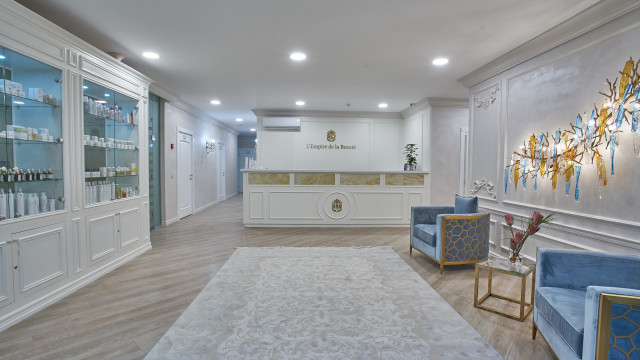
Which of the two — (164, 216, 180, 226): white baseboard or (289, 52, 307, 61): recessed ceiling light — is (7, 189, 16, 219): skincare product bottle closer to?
(289, 52, 307, 61): recessed ceiling light

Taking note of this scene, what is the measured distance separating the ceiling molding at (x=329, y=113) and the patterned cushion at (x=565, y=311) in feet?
21.5

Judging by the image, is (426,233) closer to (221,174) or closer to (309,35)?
(309,35)

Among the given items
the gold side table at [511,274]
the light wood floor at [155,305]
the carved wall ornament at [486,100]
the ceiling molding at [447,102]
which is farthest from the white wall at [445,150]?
the gold side table at [511,274]

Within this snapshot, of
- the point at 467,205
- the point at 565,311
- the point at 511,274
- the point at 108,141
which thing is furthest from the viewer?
the point at 467,205

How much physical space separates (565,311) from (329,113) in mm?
6940

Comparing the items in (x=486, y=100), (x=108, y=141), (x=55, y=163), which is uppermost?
(x=486, y=100)

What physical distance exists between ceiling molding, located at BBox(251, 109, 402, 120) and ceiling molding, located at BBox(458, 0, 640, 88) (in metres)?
3.71

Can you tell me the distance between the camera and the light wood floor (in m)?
2.21

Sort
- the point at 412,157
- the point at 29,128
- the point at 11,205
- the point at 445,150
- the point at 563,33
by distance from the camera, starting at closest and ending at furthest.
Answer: the point at 11,205
the point at 29,128
the point at 563,33
the point at 445,150
the point at 412,157

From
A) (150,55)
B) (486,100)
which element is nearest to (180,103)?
(150,55)

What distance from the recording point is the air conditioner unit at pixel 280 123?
315 inches

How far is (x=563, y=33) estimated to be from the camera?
3.14 meters

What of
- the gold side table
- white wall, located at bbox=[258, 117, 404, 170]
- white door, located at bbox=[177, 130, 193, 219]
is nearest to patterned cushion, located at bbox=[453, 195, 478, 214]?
the gold side table

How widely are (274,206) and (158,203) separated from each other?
2.36 m
